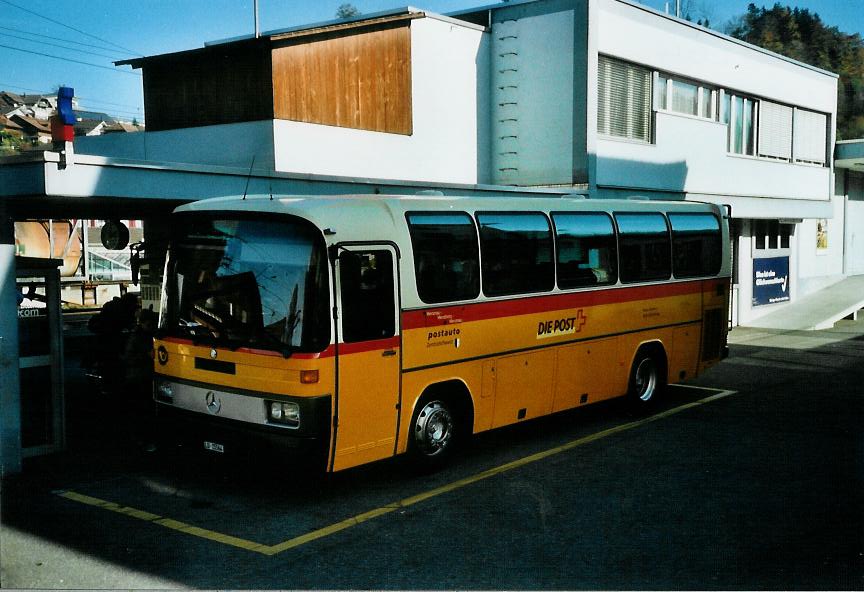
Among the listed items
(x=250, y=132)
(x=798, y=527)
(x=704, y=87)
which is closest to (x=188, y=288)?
(x=798, y=527)

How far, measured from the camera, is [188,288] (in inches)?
353

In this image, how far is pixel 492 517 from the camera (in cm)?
802

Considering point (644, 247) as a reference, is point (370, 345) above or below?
below

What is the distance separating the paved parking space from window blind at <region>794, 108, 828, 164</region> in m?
18.5

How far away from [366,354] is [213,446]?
1774mm

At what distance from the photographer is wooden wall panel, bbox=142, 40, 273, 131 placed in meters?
16.8

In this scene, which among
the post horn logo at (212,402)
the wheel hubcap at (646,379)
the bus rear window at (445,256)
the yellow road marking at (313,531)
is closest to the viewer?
the yellow road marking at (313,531)

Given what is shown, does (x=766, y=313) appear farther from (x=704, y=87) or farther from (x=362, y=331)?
(x=362, y=331)

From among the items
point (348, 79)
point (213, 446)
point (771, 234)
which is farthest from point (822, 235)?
point (213, 446)

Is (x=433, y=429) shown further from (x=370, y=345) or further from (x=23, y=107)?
(x=23, y=107)

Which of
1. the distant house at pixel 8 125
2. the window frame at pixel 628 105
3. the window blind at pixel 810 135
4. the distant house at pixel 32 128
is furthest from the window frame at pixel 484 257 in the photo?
the distant house at pixel 8 125

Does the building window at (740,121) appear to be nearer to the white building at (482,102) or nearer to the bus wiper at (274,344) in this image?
the white building at (482,102)

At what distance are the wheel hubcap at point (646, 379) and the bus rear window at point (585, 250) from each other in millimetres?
1739

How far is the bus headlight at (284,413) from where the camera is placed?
806 centimetres
